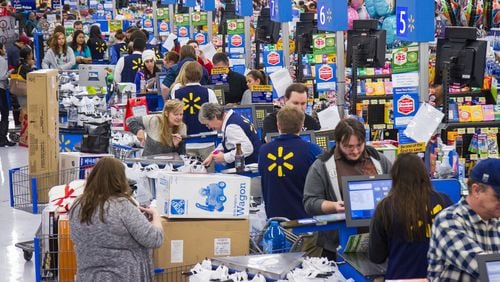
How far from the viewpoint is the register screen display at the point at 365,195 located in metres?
6.07

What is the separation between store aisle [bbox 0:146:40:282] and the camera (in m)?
9.30

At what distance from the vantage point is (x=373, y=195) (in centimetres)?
609

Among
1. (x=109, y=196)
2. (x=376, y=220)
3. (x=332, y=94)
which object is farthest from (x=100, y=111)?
(x=376, y=220)

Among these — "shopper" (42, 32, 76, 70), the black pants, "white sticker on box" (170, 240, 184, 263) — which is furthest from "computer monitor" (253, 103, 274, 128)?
"shopper" (42, 32, 76, 70)

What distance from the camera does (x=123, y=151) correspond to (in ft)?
32.9

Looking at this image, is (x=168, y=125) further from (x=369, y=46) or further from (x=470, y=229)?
(x=470, y=229)

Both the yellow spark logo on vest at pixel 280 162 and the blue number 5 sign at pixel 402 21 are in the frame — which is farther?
the blue number 5 sign at pixel 402 21

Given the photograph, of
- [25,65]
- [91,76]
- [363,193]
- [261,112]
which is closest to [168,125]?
[261,112]

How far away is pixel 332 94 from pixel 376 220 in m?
6.80

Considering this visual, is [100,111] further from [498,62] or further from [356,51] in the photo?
[498,62]

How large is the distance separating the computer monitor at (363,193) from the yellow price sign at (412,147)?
1891 millimetres

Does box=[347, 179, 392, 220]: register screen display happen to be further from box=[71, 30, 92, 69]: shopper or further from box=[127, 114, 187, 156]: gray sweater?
box=[71, 30, 92, 69]: shopper

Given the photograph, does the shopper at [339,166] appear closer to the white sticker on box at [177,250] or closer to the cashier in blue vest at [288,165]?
the cashier in blue vest at [288,165]

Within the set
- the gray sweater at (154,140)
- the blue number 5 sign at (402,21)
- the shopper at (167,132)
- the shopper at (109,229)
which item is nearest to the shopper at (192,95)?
the gray sweater at (154,140)
